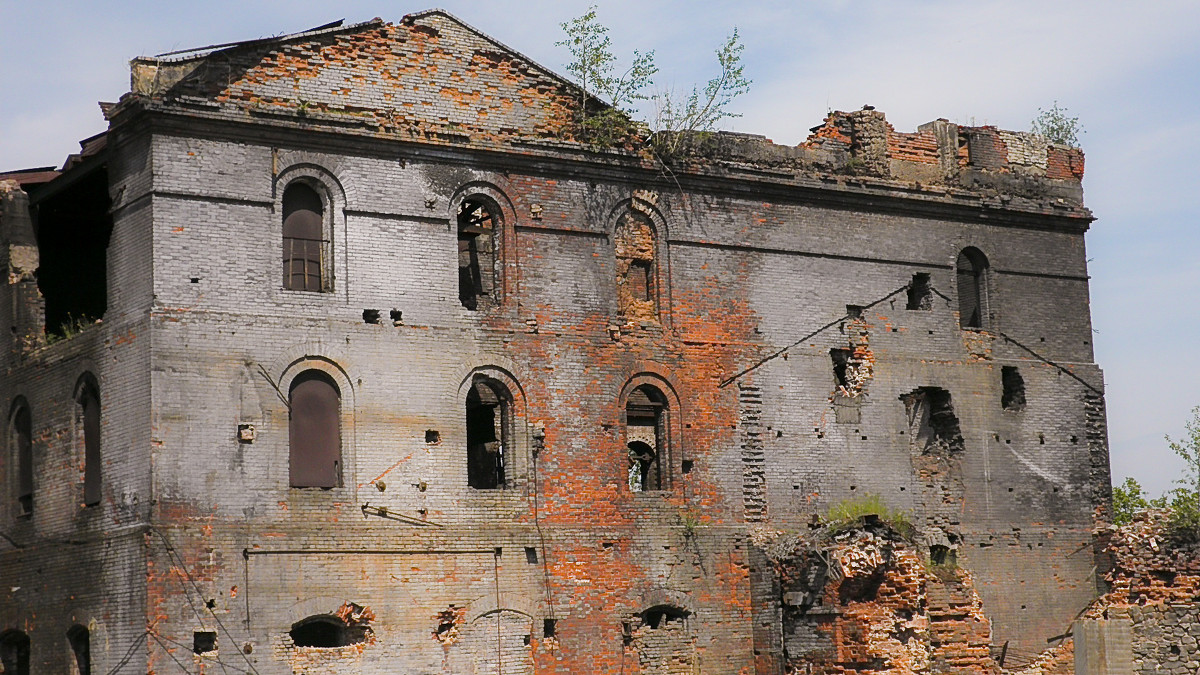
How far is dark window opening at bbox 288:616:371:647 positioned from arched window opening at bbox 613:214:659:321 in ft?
18.2

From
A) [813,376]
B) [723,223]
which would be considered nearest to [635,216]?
[723,223]

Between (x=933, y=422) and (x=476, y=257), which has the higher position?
(x=476, y=257)

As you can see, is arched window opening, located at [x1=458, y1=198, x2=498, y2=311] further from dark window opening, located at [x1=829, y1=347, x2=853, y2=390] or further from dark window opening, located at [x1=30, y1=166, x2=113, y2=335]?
dark window opening, located at [x1=829, y1=347, x2=853, y2=390]

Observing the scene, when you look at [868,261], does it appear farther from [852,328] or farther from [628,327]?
[628,327]

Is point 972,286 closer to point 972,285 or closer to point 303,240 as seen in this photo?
point 972,285

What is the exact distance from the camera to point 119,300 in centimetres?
1955

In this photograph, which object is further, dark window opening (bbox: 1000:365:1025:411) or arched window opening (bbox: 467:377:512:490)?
dark window opening (bbox: 1000:365:1025:411)

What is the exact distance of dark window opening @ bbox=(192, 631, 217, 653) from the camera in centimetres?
1838

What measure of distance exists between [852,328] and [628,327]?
353cm

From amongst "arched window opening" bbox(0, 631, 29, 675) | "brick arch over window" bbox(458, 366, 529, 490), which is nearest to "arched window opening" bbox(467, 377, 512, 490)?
"brick arch over window" bbox(458, 366, 529, 490)

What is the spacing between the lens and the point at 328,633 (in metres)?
19.4

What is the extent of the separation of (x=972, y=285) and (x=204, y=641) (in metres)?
12.4

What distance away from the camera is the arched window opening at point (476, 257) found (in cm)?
2125

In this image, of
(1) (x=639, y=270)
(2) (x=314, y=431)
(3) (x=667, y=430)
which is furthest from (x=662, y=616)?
(2) (x=314, y=431)
